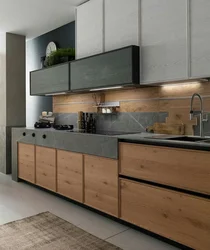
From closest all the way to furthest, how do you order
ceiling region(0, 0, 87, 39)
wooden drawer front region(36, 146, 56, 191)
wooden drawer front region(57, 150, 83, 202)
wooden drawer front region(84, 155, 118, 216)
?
wooden drawer front region(84, 155, 118, 216), wooden drawer front region(57, 150, 83, 202), wooden drawer front region(36, 146, 56, 191), ceiling region(0, 0, 87, 39)

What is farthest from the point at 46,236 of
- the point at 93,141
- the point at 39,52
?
the point at 39,52

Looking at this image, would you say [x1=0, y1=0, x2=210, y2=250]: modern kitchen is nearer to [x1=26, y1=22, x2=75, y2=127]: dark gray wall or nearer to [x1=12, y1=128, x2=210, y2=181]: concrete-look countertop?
[x1=12, y1=128, x2=210, y2=181]: concrete-look countertop

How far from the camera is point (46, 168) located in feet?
12.1

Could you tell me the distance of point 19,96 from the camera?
5.12 m

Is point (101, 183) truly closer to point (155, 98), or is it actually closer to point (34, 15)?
point (155, 98)

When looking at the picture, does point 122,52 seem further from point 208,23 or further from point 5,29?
point 5,29

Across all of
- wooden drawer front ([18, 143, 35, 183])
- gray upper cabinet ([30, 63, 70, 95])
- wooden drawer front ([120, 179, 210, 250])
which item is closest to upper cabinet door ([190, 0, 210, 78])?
wooden drawer front ([120, 179, 210, 250])

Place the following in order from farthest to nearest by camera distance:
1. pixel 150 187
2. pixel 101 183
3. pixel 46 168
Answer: pixel 46 168, pixel 101 183, pixel 150 187

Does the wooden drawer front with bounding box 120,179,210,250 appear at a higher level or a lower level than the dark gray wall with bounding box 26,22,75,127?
lower

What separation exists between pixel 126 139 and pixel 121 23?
142cm

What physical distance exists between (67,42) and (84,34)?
0.95m

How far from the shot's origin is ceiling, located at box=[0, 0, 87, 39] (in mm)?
3746

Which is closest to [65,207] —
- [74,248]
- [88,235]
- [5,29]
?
[88,235]

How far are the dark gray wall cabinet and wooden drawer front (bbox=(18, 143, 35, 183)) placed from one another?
1173 millimetres
